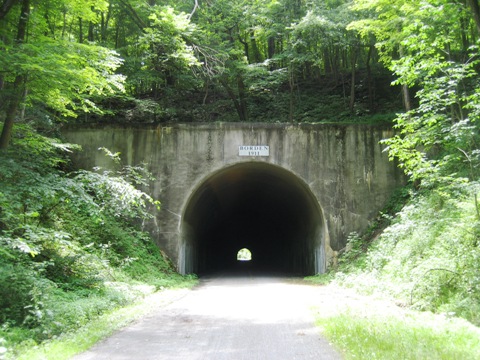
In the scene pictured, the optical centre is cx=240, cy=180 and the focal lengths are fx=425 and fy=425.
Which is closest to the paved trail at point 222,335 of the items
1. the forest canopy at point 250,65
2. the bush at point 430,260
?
the bush at point 430,260

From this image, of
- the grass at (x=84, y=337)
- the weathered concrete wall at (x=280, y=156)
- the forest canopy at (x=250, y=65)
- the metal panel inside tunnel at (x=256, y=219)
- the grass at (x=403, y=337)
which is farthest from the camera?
the metal panel inside tunnel at (x=256, y=219)

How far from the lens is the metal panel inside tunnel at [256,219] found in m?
15.0

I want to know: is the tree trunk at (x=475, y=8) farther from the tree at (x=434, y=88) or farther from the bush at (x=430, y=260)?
the bush at (x=430, y=260)

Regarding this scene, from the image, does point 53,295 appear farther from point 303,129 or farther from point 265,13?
point 265,13

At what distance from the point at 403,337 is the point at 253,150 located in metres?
9.93

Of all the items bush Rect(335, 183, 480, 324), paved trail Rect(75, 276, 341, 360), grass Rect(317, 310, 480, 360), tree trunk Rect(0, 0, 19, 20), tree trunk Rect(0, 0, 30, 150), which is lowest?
paved trail Rect(75, 276, 341, 360)

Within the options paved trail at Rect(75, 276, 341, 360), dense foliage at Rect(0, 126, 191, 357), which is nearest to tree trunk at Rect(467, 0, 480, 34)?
paved trail at Rect(75, 276, 341, 360)

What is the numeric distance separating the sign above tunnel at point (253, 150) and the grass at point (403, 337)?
8.54 meters

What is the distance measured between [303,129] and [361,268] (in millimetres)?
4967

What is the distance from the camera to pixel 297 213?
18750mm

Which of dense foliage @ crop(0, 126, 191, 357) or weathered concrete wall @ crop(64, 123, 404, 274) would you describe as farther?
weathered concrete wall @ crop(64, 123, 404, 274)

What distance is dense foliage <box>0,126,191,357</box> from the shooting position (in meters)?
5.91

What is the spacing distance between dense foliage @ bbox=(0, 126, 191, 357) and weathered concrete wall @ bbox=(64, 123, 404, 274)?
3.17 m

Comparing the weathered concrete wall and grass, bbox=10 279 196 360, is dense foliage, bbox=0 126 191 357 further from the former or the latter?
the weathered concrete wall
